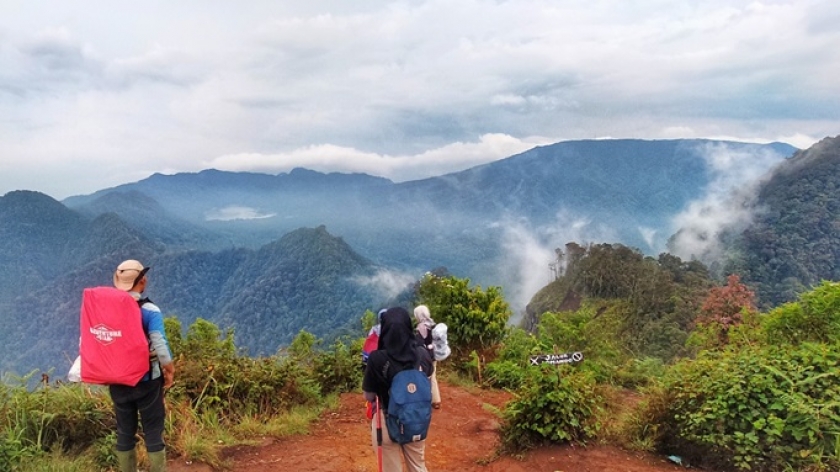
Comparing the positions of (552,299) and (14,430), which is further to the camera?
(552,299)

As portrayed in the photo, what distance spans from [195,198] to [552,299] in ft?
396

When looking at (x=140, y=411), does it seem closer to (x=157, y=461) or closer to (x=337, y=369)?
(x=157, y=461)

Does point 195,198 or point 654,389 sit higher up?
point 195,198

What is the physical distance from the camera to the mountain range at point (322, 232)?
188 feet

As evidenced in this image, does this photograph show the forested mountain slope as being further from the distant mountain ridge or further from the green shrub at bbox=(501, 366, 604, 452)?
the distant mountain ridge

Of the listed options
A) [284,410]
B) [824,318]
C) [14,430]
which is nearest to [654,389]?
[824,318]

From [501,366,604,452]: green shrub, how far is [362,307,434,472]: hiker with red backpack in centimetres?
158

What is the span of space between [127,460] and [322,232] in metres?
65.7

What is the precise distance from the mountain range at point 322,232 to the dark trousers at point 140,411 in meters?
4.63

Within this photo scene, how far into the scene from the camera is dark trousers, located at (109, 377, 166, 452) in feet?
13.1

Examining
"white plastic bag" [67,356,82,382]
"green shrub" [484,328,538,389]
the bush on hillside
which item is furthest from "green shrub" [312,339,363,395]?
"white plastic bag" [67,356,82,382]

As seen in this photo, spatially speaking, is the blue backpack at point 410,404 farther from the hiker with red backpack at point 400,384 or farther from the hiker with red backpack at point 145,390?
the hiker with red backpack at point 145,390

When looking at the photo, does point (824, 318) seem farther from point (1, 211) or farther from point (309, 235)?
point (1, 211)

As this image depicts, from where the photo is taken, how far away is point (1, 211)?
237ft
